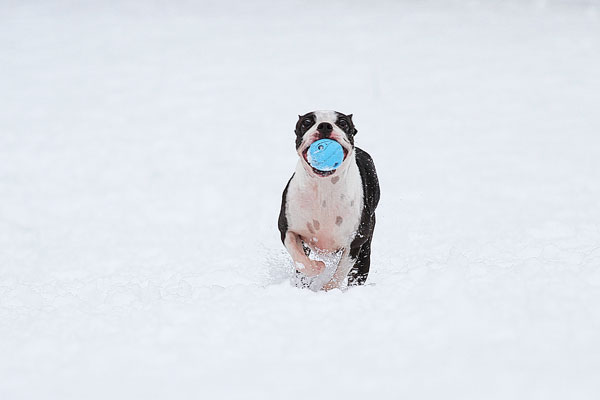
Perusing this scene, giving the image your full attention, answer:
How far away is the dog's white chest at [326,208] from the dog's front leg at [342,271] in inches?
2.9

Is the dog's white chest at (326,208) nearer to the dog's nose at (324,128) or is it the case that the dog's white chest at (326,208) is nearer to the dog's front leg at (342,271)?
the dog's front leg at (342,271)

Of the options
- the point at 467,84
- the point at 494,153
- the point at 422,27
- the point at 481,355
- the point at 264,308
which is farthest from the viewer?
the point at 422,27

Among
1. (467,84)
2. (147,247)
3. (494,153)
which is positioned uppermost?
(467,84)

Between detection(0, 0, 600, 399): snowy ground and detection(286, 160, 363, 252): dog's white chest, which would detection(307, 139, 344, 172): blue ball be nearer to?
detection(286, 160, 363, 252): dog's white chest

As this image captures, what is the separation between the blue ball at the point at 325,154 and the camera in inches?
158

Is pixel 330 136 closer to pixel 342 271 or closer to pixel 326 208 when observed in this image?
pixel 326 208

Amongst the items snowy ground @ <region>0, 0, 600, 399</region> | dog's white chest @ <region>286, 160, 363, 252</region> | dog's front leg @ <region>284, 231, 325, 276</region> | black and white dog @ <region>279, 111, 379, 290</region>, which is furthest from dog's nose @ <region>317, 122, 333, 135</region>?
snowy ground @ <region>0, 0, 600, 399</region>

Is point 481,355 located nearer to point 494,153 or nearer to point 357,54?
point 494,153

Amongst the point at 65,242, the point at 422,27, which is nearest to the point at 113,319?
the point at 65,242

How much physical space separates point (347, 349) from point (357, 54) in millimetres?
11894

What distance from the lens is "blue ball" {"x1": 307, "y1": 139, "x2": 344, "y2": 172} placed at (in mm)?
4012

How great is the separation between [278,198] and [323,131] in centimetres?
430

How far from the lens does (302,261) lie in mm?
4262

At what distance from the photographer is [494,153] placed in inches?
381
